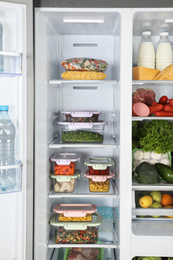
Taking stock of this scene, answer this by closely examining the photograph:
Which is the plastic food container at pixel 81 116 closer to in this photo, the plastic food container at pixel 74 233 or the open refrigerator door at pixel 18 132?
the open refrigerator door at pixel 18 132

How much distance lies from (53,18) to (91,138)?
84cm

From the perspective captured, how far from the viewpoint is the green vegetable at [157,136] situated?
197 centimetres

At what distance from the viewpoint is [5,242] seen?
65.1 inches

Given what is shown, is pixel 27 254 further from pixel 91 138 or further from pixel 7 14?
pixel 7 14

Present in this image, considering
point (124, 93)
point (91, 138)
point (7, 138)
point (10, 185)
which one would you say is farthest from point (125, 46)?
point (10, 185)

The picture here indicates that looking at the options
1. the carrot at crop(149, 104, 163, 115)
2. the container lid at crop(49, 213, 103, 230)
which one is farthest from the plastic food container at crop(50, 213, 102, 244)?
the carrot at crop(149, 104, 163, 115)

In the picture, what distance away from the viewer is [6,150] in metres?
1.56

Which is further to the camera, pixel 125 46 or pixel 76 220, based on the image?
pixel 76 220

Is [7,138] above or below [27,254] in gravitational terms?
above

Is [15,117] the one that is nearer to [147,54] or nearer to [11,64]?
[11,64]

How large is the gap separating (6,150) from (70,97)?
913mm

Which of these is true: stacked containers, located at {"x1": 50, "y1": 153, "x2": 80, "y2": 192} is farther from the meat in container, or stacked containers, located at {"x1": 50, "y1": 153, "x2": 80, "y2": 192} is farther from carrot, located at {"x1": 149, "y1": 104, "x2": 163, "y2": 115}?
carrot, located at {"x1": 149, "y1": 104, "x2": 163, "y2": 115}

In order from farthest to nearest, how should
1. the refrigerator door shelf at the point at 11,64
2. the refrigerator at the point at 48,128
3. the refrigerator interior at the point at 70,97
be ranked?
the refrigerator interior at the point at 70,97 → the refrigerator at the point at 48,128 → the refrigerator door shelf at the point at 11,64

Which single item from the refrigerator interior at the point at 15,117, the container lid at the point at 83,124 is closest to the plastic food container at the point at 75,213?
the refrigerator interior at the point at 15,117
